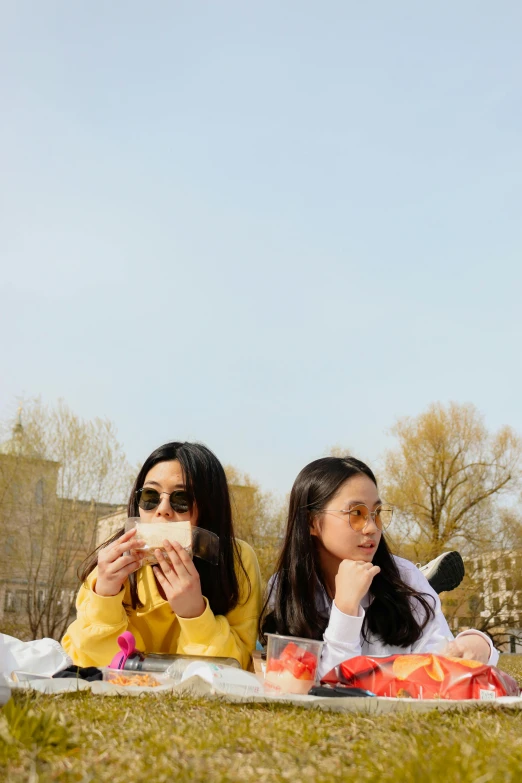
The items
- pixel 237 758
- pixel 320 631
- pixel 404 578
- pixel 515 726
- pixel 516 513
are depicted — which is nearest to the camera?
pixel 237 758

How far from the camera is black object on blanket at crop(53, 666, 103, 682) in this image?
10.3 ft

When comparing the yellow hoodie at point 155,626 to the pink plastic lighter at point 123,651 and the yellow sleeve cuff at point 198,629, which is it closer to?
the yellow sleeve cuff at point 198,629

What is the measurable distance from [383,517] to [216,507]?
0.96 meters

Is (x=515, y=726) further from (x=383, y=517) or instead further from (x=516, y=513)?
(x=516, y=513)

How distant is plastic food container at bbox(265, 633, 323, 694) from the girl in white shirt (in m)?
0.67

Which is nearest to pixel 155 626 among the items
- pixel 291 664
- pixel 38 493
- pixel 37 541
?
pixel 291 664

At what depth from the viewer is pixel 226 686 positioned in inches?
112

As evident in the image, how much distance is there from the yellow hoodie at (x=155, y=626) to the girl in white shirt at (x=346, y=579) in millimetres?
144

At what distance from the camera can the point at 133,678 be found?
3.11m

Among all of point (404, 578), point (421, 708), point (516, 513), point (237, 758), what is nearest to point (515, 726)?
point (421, 708)

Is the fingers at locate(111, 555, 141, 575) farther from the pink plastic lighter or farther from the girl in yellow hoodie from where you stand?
the pink plastic lighter

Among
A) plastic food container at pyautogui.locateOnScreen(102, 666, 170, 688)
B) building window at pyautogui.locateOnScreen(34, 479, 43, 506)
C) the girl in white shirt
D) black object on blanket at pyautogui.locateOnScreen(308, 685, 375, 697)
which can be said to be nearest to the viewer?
black object on blanket at pyautogui.locateOnScreen(308, 685, 375, 697)

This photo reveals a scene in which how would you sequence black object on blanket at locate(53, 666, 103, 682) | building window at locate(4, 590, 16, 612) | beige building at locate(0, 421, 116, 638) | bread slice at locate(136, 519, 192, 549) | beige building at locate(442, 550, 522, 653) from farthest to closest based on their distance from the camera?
beige building at locate(442, 550, 522, 653) < building window at locate(4, 590, 16, 612) < beige building at locate(0, 421, 116, 638) < bread slice at locate(136, 519, 192, 549) < black object on blanket at locate(53, 666, 103, 682)

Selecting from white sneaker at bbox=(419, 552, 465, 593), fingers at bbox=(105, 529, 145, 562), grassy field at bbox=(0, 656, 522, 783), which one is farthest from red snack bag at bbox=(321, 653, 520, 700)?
white sneaker at bbox=(419, 552, 465, 593)
